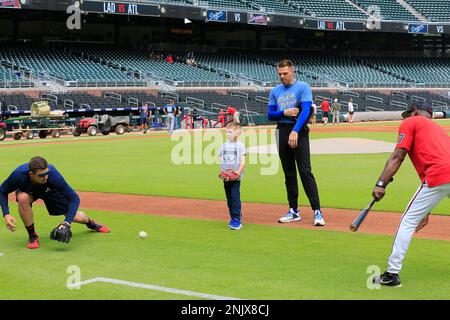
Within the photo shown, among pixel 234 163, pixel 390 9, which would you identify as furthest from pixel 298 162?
pixel 390 9

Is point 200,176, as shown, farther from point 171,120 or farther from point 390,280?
point 171,120

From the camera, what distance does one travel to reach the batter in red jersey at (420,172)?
20.3ft

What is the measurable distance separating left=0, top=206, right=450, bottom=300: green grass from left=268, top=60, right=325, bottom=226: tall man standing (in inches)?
28.2

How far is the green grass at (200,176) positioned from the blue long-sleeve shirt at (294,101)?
8.45 feet

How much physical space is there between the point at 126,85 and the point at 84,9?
5897 mm

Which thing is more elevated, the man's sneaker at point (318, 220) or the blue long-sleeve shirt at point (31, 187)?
the blue long-sleeve shirt at point (31, 187)

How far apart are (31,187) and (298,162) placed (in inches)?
149

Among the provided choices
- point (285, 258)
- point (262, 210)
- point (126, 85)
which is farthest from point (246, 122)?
point (285, 258)

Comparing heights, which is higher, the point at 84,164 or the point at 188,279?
the point at 188,279

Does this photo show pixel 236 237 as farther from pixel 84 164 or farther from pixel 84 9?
pixel 84 9

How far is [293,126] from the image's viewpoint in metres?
9.67

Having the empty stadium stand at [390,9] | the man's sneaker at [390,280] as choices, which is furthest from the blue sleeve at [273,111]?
the empty stadium stand at [390,9]

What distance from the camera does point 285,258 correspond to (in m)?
7.48
